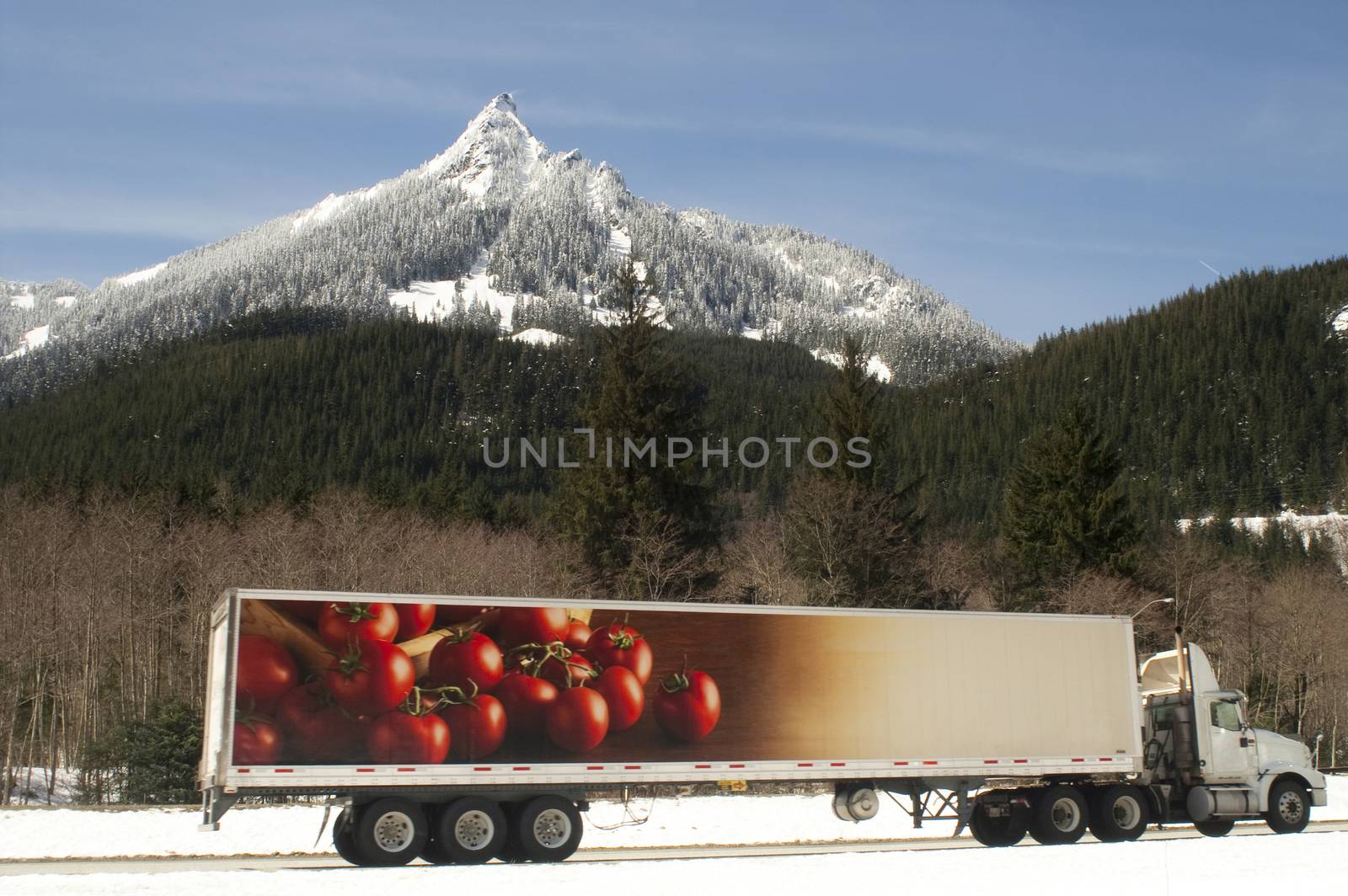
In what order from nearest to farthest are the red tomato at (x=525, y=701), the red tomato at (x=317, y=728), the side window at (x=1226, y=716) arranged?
the red tomato at (x=317, y=728) → the red tomato at (x=525, y=701) → the side window at (x=1226, y=716)

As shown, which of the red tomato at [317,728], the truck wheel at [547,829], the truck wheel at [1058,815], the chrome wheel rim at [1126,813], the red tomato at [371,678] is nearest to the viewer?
the red tomato at [317,728]

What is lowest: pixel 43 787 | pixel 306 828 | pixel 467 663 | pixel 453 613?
pixel 43 787

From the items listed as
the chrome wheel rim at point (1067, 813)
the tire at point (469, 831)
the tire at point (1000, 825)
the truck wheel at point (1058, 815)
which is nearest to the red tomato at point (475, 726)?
the tire at point (469, 831)

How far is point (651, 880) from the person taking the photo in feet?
49.2

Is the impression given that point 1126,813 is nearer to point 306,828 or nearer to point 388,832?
point 388,832

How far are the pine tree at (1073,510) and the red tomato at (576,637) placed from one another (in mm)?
37020

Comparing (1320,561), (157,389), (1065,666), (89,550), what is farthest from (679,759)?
(157,389)

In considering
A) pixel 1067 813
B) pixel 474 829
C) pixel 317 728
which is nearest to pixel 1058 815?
pixel 1067 813

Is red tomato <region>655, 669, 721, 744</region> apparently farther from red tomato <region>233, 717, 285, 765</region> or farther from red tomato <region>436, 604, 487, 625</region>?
red tomato <region>233, 717, 285, 765</region>

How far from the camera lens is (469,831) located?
56.3 ft

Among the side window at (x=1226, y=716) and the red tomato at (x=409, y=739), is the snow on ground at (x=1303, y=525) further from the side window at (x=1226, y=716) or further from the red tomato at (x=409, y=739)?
the red tomato at (x=409, y=739)

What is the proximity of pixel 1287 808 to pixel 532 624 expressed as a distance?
47.0 feet

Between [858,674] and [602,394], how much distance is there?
26.6 meters

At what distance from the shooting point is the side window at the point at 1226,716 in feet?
70.6
